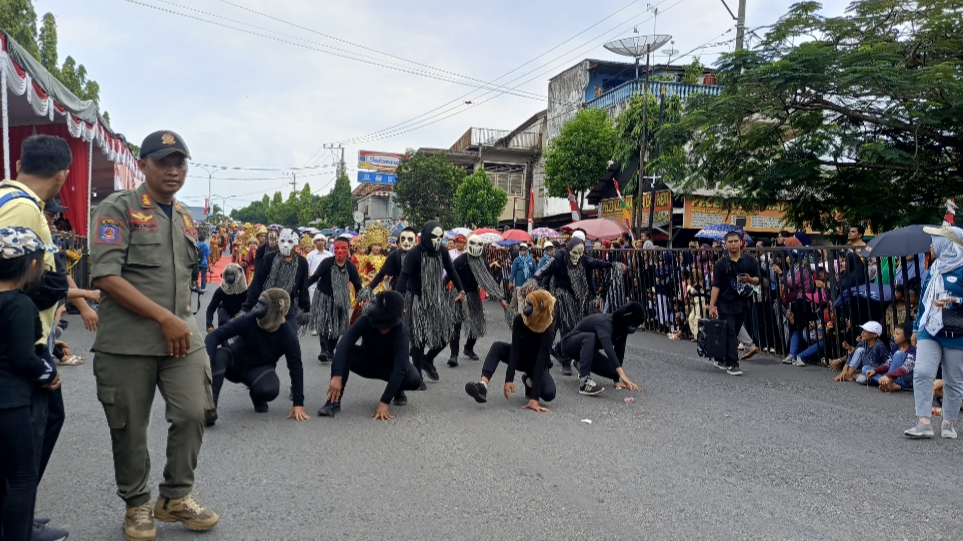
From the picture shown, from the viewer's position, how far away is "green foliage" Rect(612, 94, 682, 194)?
75.5 ft

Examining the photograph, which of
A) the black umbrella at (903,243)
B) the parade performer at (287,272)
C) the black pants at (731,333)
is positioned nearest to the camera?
the black umbrella at (903,243)

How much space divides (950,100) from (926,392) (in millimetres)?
7247

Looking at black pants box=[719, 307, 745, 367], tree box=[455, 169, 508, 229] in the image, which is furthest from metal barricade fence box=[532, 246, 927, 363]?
tree box=[455, 169, 508, 229]

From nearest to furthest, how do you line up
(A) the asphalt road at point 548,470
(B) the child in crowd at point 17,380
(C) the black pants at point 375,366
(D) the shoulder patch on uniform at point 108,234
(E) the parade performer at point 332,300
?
(B) the child in crowd at point 17,380, (D) the shoulder patch on uniform at point 108,234, (A) the asphalt road at point 548,470, (C) the black pants at point 375,366, (E) the parade performer at point 332,300

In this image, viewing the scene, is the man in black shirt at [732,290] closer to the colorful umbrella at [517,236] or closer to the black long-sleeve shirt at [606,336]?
the black long-sleeve shirt at [606,336]

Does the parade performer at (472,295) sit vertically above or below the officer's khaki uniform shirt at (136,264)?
below

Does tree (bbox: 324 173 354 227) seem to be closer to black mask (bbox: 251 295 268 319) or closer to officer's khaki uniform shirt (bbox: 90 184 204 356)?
black mask (bbox: 251 295 268 319)

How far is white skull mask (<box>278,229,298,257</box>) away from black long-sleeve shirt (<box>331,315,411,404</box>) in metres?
2.86

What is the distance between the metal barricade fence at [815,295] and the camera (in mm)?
9688

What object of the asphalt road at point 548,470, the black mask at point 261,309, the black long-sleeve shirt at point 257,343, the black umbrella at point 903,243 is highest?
the black umbrella at point 903,243

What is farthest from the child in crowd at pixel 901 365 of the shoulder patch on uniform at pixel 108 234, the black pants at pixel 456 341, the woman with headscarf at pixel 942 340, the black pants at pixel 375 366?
the shoulder patch on uniform at pixel 108 234

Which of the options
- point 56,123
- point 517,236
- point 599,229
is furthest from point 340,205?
point 56,123

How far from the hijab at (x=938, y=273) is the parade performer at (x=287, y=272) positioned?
660 centimetres

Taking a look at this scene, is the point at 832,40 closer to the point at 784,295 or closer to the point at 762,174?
the point at 762,174
